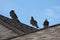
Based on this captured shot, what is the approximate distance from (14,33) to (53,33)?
154 inches

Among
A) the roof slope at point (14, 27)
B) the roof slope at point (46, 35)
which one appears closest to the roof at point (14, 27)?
the roof slope at point (14, 27)

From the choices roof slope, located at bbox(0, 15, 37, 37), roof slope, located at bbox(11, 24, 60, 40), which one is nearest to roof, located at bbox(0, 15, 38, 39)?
roof slope, located at bbox(0, 15, 37, 37)

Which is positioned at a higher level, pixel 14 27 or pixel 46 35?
pixel 14 27

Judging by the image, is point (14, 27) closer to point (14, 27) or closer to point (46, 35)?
point (14, 27)

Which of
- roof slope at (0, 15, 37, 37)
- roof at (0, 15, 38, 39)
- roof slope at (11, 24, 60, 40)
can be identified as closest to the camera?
roof slope at (11, 24, 60, 40)

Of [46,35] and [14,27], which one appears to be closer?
[46,35]

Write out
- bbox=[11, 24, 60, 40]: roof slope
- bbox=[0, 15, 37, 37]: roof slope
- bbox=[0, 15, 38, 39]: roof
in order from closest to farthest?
bbox=[11, 24, 60, 40]: roof slope < bbox=[0, 15, 38, 39]: roof < bbox=[0, 15, 37, 37]: roof slope

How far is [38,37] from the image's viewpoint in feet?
35.8

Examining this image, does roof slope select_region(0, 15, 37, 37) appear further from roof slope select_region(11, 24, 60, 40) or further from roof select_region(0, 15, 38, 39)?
roof slope select_region(11, 24, 60, 40)

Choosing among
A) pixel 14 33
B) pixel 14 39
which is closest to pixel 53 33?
pixel 14 39

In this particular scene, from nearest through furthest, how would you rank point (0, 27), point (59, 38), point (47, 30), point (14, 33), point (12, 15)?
point (59, 38) → point (47, 30) → point (14, 33) → point (0, 27) → point (12, 15)

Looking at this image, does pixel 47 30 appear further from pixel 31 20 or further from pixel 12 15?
pixel 31 20

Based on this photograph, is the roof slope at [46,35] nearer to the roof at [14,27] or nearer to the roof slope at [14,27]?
the roof at [14,27]

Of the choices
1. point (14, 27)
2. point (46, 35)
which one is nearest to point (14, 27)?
point (14, 27)
